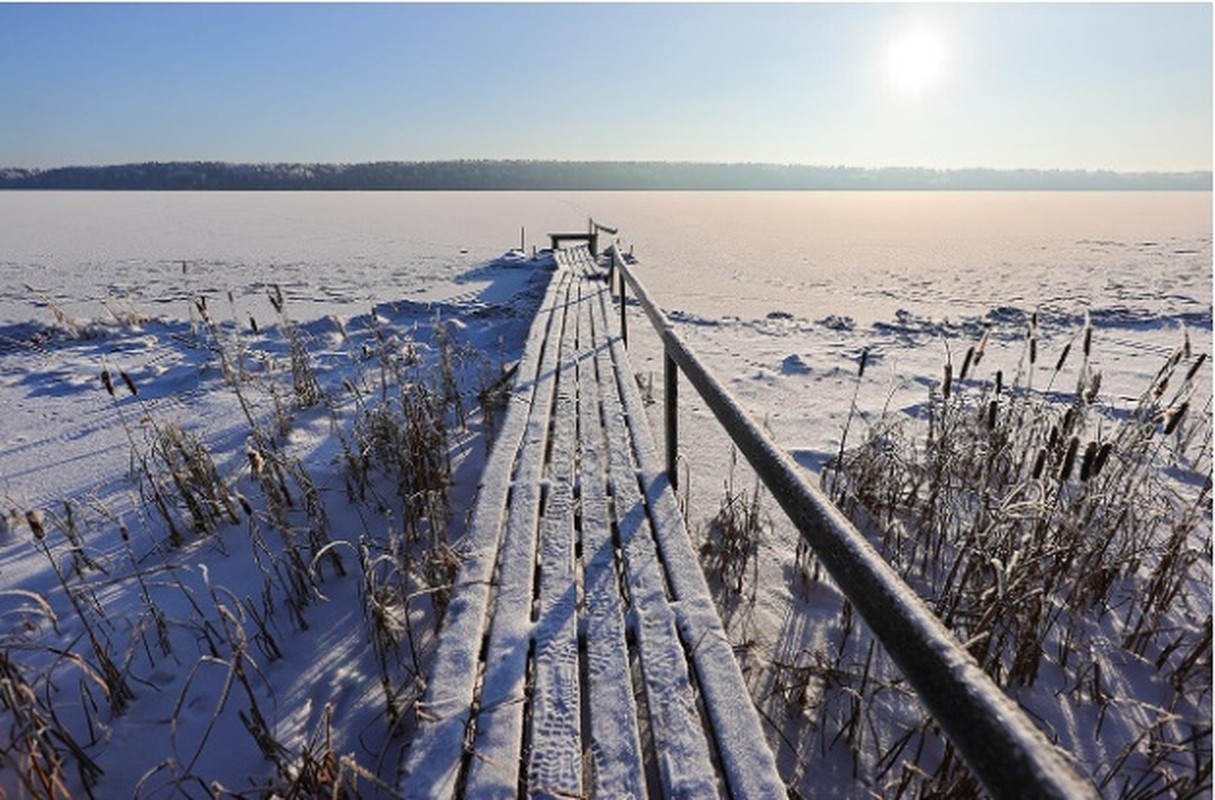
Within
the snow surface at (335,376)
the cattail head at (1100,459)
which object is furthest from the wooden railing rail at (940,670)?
the cattail head at (1100,459)

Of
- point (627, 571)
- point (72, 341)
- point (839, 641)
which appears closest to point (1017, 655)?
point (839, 641)

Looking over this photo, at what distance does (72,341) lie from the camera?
7.37 metres

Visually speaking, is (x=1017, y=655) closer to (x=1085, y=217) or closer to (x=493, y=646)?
(x=493, y=646)

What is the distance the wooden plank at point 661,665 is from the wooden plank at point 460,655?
1.67ft

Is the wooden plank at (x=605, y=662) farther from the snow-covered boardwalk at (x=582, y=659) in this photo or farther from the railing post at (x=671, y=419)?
the railing post at (x=671, y=419)

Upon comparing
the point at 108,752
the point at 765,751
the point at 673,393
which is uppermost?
the point at 673,393

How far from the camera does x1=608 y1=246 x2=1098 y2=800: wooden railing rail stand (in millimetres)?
814

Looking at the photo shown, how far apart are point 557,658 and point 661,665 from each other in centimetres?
32

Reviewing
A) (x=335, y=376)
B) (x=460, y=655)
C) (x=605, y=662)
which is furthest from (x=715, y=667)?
(x=335, y=376)

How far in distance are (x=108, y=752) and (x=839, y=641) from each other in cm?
258

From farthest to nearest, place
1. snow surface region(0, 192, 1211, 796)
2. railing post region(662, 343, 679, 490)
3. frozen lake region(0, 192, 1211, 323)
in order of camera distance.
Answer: frozen lake region(0, 192, 1211, 323) < railing post region(662, 343, 679, 490) < snow surface region(0, 192, 1211, 796)

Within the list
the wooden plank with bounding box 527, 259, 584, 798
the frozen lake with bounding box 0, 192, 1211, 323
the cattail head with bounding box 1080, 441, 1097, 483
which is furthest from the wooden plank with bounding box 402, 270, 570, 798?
the frozen lake with bounding box 0, 192, 1211, 323

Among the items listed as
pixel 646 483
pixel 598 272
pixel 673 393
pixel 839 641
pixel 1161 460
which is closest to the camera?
pixel 839 641

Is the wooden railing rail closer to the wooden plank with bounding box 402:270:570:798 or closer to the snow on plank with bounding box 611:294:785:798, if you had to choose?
the snow on plank with bounding box 611:294:785:798
